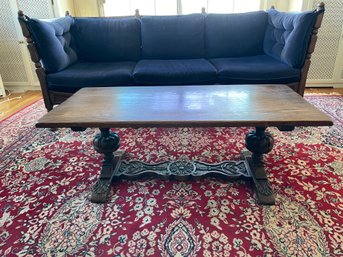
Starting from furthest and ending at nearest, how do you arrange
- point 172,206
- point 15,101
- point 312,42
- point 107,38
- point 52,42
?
1. point 15,101
2. point 107,38
3. point 52,42
4. point 312,42
5. point 172,206

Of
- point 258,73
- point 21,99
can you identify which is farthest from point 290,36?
point 21,99

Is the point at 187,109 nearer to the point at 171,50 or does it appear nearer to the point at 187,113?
the point at 187,113

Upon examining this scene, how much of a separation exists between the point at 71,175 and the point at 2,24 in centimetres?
240

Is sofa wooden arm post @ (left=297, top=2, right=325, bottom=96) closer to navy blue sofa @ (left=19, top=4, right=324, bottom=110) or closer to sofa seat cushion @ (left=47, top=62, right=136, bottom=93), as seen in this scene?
navy blue sofa @ (left=19, top=4, right=324, bottom=110)

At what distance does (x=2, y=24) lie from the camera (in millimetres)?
2908

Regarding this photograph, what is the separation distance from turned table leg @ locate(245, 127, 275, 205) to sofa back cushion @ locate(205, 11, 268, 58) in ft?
4.26

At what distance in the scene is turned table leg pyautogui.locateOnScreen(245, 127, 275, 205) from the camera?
4.17 feet

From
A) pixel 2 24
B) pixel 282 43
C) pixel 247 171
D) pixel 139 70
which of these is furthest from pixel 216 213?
pixel 2 24

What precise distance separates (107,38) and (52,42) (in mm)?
570

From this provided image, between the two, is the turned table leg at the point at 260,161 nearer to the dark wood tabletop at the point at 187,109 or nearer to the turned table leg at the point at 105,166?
the dark wood tabletop at the point at 187,109

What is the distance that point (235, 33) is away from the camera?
2.43 m

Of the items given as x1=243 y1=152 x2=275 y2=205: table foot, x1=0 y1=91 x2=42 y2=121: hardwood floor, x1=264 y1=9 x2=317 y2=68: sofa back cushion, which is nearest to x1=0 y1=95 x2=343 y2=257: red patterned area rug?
x1=243 y1=152 x2=275 y2=205: table foot

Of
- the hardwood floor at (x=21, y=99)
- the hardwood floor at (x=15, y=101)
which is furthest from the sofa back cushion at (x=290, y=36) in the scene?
the hardwood floor at (x=15, y=101)

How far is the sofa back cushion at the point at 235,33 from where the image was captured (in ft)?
7.98
